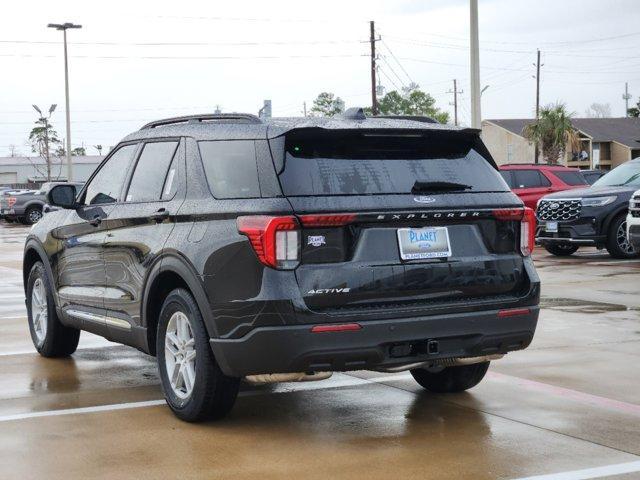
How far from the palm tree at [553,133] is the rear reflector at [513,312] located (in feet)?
226

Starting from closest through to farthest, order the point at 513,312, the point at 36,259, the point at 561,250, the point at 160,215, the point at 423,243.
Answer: the point at 423,243, the point at 513,312, the point at 160,215, the point at 36,259, the point at 561,250

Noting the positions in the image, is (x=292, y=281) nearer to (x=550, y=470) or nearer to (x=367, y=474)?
(x=367, y=474)

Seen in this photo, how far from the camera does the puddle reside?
38.1 ft

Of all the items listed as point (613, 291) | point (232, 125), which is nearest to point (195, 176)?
point (232, 125)

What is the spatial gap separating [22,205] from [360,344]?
4118cm

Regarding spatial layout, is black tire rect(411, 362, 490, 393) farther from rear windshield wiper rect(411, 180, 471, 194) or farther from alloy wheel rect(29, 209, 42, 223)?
alloy wheel rect(29, 209, 42, 223)

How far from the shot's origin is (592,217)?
18500 millimetres

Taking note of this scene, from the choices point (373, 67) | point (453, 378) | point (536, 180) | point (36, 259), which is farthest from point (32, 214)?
point (453, 378)

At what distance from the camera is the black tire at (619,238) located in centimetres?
1852

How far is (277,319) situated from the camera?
5.76 metres

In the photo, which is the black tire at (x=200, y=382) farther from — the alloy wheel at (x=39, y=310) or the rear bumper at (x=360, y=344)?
the alloy wheel at (x=39, y=310)

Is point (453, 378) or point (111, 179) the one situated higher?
point (111, 179)

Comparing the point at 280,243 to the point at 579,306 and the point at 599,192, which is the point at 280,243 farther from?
the point at 599,192

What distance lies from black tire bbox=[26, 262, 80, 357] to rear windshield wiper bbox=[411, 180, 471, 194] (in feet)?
12.6
